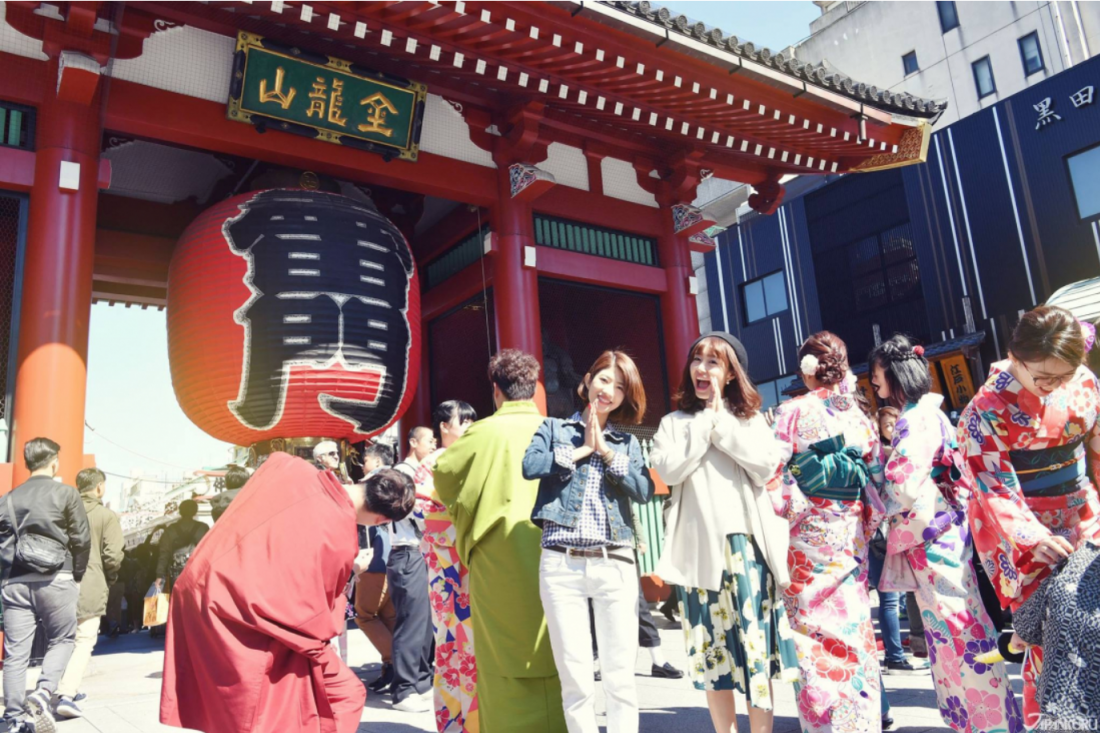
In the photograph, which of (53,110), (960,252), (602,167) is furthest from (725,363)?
(960,252)

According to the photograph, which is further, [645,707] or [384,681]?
[384,681]

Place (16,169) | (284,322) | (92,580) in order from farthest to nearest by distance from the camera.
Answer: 1. (284,322)
2. (16,169)
3. (92,580)

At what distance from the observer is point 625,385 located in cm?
318

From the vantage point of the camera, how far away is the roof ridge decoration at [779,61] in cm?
639

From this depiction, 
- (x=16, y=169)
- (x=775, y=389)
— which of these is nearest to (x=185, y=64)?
(x=16, y=169)

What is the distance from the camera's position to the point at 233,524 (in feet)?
8.34

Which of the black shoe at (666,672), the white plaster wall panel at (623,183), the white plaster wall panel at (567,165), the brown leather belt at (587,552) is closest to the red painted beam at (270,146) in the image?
the white plaster wall panel at (567,165)

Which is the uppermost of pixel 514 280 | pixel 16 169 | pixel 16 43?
pixel 16 43

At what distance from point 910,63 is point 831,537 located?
83.3 ft

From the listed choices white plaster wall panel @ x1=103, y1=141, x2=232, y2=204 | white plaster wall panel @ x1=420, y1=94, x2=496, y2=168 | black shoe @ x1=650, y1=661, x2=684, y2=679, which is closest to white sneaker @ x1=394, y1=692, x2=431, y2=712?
black shoe @ x1=650, y1=661, x2=684, y2=679

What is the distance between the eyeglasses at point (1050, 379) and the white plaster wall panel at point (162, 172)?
25.2 ft

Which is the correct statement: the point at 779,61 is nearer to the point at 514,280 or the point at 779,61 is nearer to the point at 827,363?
the point at 514,280

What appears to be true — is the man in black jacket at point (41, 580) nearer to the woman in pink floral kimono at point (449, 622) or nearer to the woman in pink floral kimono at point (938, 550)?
the woman in pink floral kimono at point (449, 622)

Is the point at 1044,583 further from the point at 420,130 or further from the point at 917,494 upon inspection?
the point at 420,130
